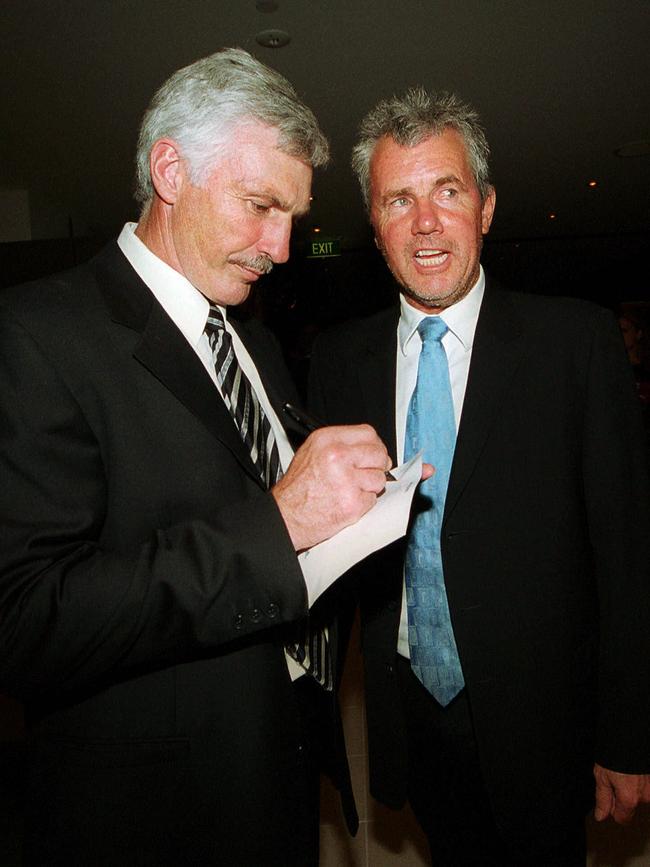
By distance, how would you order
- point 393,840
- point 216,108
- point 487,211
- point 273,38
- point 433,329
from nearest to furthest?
1. point 216,108
2. point 433,329
3. point 487,211
4. point 393,840
5. point 273,38

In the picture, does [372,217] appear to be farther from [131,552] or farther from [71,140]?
[71,140]

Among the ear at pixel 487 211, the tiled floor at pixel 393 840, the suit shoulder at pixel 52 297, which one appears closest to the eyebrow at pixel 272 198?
the suit shoulder at pixel 52 297

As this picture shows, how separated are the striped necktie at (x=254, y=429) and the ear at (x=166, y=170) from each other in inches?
9.3

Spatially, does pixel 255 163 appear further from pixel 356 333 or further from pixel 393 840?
pixel 393 840

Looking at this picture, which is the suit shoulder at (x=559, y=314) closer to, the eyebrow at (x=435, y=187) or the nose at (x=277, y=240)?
the eyebrow at (x=435, y=187)

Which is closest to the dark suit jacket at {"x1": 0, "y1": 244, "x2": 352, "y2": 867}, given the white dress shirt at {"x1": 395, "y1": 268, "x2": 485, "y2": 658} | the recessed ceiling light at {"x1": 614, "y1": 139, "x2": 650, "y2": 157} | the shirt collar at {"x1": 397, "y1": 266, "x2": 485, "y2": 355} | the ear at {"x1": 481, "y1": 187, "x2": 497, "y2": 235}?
the white dress shirt at {"x1": 395, "y1": 268, "x2": 485, "y2": 658}

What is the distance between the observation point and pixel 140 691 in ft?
3.51

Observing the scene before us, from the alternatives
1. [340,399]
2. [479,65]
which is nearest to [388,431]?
[340,399]

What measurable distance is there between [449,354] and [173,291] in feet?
2.46

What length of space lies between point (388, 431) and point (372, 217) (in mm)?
618

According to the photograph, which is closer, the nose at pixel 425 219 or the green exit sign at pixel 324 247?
the nose at pixel 425 219

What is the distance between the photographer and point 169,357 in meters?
1.09

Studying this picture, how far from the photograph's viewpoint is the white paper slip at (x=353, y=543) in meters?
1.00

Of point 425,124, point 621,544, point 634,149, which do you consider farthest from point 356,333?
point 634,149
